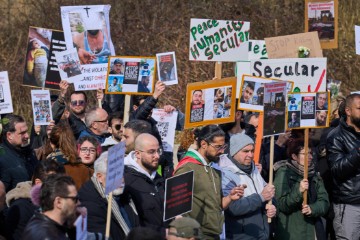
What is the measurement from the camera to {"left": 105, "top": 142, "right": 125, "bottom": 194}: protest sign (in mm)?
8031

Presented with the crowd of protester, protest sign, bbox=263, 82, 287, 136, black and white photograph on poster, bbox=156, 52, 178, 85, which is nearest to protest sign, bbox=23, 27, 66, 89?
the crowd of protester

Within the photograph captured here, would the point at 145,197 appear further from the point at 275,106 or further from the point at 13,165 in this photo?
the point at 275,106

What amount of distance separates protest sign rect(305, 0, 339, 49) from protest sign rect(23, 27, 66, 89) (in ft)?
10.4

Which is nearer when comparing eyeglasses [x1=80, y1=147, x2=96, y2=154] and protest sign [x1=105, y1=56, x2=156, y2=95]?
eyeglasses [x1=80, y1=147, x2=96, y2=154]

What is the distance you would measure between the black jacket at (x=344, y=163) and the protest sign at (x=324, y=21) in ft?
7.58

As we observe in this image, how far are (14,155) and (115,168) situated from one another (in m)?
2.43

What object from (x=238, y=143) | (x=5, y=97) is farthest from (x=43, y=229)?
(x=5, y=97)

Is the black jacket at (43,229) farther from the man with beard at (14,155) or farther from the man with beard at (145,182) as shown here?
the man with beard at (14,155)

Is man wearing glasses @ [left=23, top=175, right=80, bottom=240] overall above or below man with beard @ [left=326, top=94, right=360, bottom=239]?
above

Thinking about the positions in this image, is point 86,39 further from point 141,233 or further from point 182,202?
point 141,233

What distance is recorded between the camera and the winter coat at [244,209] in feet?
31.8

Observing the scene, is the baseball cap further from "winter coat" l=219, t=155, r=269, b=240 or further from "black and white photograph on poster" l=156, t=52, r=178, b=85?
"black and white photograph on poster" l=156, t=52, r=178, b=85

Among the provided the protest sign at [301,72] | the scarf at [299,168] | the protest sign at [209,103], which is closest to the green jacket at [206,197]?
the protest sign at [209,103]

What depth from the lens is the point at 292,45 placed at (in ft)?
41.0
